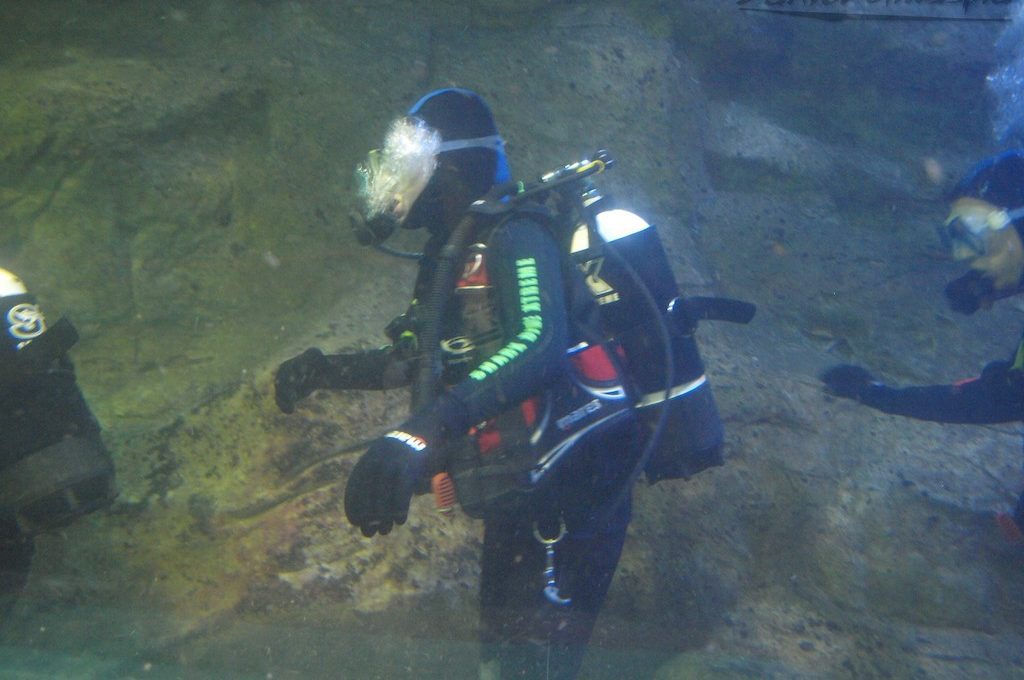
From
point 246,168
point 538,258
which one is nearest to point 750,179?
point 246,168

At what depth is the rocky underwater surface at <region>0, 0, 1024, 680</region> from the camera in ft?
10.6

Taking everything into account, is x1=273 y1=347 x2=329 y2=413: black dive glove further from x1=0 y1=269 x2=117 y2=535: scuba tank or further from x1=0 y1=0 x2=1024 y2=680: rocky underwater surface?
x1=0 y1=0 x2=1024 y2=680: rocky underwater surface

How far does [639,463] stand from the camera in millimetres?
2211

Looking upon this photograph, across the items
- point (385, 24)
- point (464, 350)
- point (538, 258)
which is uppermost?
point (385, 24)

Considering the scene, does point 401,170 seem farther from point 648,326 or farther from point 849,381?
point 849,381

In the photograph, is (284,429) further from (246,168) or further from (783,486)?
(783,486)

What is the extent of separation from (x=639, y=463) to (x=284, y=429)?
225cm

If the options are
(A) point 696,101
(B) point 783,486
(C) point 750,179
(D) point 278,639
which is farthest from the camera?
(C) point 750,179

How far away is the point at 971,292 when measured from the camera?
12.2ft

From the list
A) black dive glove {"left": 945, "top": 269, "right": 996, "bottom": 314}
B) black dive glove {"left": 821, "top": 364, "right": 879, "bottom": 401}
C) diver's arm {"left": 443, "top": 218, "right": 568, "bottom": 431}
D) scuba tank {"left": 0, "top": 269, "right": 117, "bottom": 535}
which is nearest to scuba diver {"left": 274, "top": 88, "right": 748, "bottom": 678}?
diver's arm {"left": 443, "top": 218, "right": 568, "bottom": 431}

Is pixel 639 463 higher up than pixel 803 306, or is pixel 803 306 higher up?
pixel 639 463

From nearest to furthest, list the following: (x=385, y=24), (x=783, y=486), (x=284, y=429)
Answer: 1. (x=284, y=429)
2. (x=783, y=486)
3. (x=385, y=24)

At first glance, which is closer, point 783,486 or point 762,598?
point 762,598

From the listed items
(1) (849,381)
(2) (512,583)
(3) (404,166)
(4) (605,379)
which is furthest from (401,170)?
(1) (849,381)
